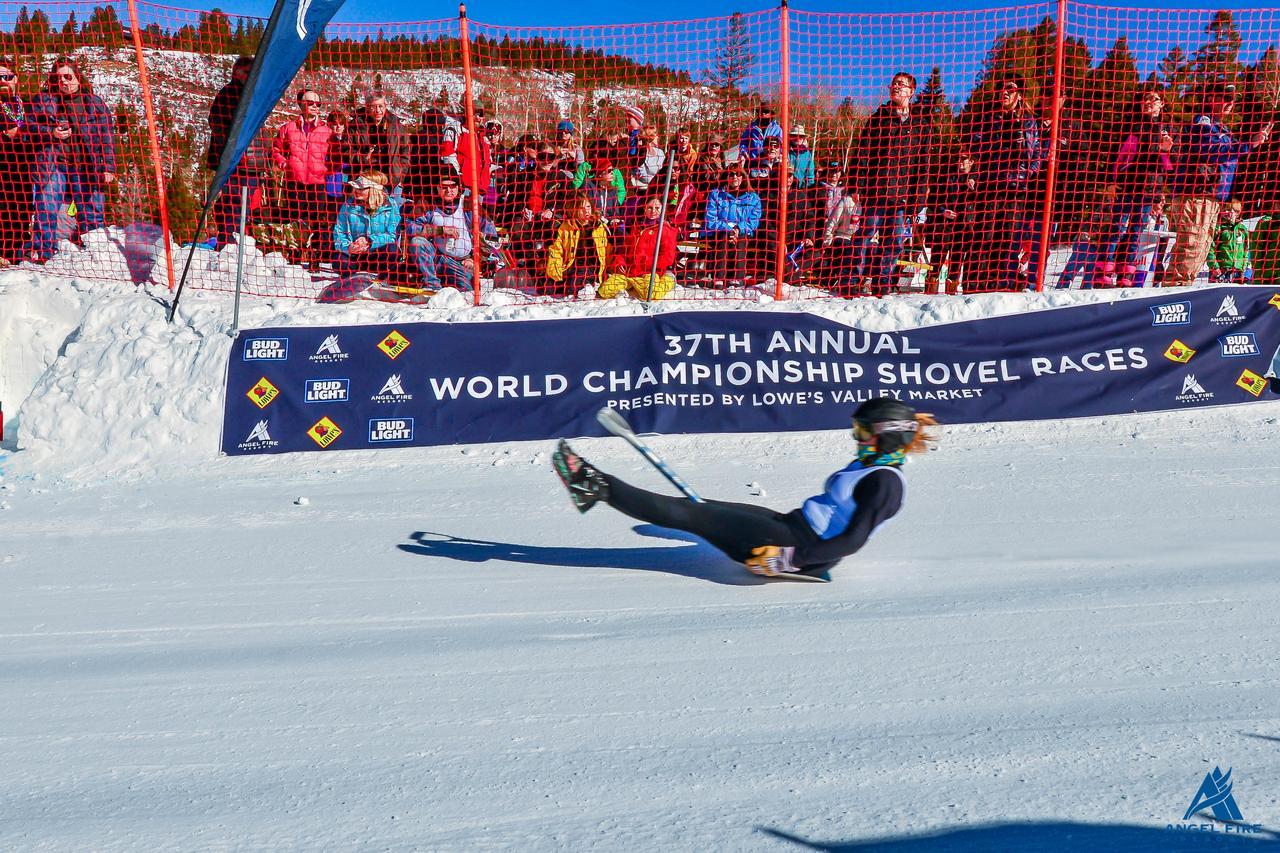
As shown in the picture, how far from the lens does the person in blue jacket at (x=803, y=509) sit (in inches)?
189

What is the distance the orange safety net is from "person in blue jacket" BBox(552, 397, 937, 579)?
4.32m

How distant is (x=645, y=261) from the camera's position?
30.5ft

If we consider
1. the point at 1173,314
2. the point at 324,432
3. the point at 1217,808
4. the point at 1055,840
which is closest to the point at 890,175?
the point at 1173,314

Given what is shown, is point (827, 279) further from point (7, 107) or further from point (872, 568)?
point (7, 107)

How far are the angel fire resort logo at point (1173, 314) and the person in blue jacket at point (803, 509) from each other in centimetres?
445

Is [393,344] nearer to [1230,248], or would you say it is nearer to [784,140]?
[784,140]

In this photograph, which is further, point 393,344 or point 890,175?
point 890,175

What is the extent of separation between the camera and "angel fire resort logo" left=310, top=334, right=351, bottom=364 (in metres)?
7.84

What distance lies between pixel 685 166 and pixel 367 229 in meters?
2.97

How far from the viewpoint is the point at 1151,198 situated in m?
9.05

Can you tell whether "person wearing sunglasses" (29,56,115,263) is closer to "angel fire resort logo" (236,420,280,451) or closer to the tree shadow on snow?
"angel fire resort logo" (236,420,280,451)

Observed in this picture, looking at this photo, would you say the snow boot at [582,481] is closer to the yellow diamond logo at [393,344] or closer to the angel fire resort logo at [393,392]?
the angel fire resort logo at [393,392]

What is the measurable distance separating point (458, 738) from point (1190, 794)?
2437 mm

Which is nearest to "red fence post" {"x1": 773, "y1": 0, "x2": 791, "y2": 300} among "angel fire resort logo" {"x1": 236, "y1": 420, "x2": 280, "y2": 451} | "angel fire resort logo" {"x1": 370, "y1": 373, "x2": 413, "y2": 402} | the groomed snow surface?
the groomed snow surface
